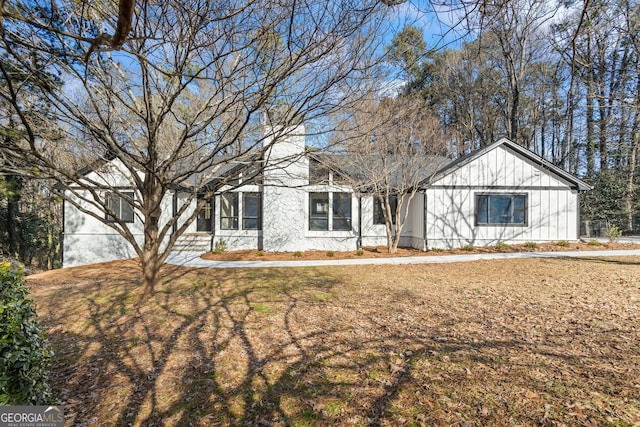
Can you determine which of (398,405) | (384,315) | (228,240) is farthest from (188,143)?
(228,240)

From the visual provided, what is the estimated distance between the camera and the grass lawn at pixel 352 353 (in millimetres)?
2910

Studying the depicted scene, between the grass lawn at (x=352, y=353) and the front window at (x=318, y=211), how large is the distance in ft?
21.9

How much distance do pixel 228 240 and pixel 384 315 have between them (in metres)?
10.0

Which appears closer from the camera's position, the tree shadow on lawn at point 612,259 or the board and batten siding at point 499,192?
the tree shadow on lawn at point 612,259

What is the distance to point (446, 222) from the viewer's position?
13.6m

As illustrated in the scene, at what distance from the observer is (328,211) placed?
14.2m

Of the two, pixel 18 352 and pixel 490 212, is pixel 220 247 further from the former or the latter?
pixel 490 212

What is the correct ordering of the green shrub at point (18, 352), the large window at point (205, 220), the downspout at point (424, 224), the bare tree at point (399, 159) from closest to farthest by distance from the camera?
the green shrub at point (18, 352)
the bare tree at point (399, 159)
the downspout at point (424, 224)
the large window at point (205, 220)

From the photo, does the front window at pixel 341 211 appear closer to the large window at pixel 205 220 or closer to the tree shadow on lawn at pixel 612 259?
the large window at pixel 205 220

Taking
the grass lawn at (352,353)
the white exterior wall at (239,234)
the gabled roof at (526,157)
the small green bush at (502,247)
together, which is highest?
the gabled roof at (526,157)

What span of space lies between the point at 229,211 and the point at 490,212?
1149 cm

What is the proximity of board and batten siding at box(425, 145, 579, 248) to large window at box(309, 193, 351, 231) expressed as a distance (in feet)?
11.4

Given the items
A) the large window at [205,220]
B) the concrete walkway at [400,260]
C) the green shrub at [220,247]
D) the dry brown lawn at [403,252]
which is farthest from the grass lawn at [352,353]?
the large window at [205,220]

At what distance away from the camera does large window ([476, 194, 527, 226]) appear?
13.7 meters
